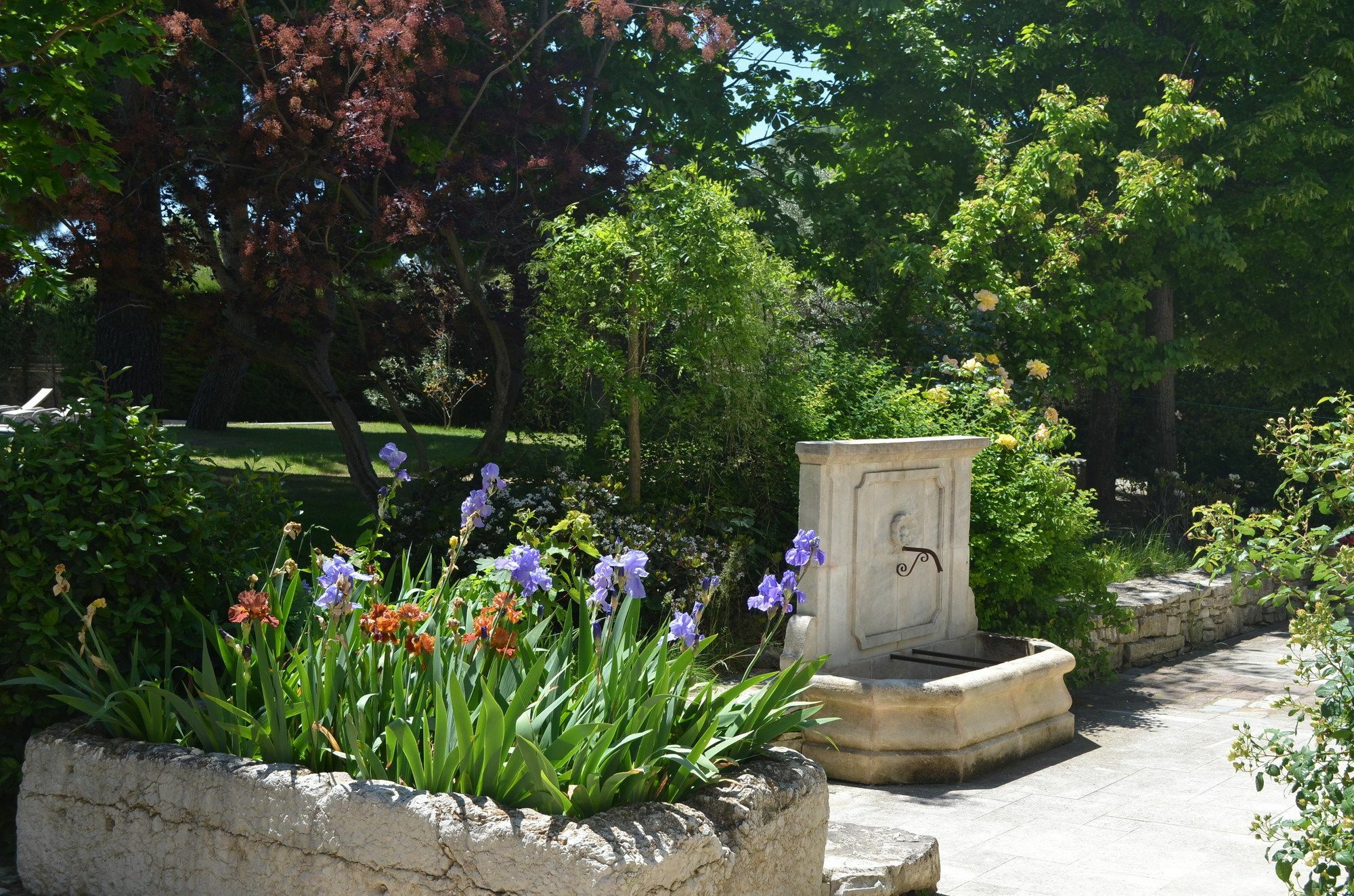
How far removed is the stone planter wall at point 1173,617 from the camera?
9.27 m

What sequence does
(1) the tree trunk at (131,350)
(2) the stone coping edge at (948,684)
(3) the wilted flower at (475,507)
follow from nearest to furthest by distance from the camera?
(3) the wilted flower at (475,507)
(2) the stone coping edge at (948,684)
(1) the tree trunk at (131,350)

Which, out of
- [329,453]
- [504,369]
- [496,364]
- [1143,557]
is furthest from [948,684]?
[329,453]

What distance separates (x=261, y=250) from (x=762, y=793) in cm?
585

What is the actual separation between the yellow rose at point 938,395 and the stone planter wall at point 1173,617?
207 centimetres

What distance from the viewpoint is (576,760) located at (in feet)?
11.2

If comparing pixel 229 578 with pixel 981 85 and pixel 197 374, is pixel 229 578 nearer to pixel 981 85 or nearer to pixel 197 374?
pixel 981 85

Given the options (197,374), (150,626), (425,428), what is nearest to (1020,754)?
(150,626)

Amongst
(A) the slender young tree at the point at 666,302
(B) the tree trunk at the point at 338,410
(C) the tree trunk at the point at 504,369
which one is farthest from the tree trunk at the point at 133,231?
(A) the slender young tree at the point at 666,302

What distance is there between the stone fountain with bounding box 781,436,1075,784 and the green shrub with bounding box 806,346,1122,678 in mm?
454

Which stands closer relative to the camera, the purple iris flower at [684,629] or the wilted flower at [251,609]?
the wilted flower at [251,609]

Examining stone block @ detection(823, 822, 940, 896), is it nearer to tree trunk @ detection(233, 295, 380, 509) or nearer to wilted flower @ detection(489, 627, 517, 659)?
wilted flower @ detection(489, 627, 517, 659)

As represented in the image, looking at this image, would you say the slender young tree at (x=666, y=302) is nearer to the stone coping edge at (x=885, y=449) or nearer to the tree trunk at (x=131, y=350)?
the stone coping edge at (x=885, y=449)

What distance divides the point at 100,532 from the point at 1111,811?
4.40m

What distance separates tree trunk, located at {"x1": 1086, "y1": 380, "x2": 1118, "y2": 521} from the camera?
1395cm
